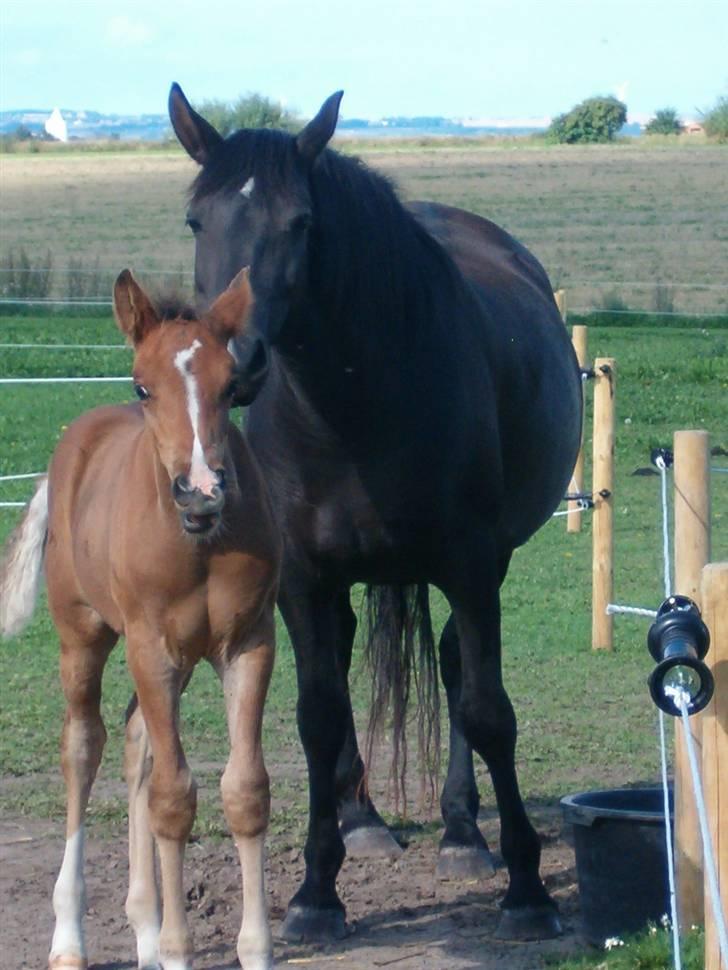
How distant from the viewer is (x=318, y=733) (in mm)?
4586

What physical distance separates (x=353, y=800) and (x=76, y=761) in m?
1.45

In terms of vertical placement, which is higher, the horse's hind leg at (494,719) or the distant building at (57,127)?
the distant building at (57,127)

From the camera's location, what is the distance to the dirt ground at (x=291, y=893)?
4.12 meters

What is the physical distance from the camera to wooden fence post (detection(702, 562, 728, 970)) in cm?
313

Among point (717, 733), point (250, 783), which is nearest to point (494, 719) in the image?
point (250, 783)

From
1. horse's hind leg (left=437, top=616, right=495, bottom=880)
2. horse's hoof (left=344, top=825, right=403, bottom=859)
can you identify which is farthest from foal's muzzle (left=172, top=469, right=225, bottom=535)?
horse's hoof (left=344, top=825, right=403, bottom=859)

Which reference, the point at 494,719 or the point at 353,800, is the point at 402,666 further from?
the point at 494,719

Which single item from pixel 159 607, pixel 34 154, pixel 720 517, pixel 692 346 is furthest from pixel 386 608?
pixel 34 154

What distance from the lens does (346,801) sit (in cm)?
530

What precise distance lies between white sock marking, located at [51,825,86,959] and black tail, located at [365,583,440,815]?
1.54m

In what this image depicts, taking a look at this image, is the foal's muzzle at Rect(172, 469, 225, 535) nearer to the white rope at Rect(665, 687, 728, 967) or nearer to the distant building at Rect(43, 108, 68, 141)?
the white rope at Rect(665, 687, 728, 967)

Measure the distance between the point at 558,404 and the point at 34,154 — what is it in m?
56.6

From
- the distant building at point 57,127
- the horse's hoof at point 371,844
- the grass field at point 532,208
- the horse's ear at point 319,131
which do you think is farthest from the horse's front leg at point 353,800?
the distant building at point 57,127

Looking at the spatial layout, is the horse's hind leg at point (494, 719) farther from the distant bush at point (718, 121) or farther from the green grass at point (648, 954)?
the distant bush at point (718, 121)
